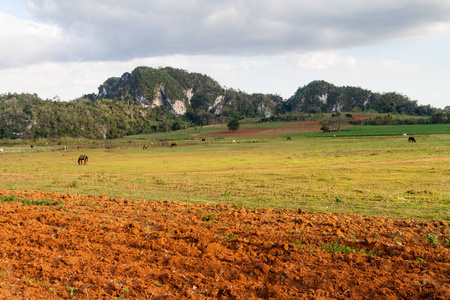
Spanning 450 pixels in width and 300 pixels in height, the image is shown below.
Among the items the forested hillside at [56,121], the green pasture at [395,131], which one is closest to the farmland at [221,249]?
the green pasture at [395,131]

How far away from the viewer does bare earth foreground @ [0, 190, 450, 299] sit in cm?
632

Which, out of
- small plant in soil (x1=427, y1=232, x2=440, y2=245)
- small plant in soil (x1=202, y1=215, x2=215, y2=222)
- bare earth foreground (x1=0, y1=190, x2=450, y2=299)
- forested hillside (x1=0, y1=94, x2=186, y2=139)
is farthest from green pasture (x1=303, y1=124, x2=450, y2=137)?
small plant in soil (x1=202, y1=215, x2=215, y2=222)

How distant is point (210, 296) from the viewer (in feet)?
20.2

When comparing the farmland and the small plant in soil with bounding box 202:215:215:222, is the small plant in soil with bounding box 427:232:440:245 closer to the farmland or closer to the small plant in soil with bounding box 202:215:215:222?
the farmland

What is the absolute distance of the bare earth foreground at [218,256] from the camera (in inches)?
249

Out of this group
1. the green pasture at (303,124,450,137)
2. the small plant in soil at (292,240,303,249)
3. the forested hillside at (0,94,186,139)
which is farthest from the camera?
the forested hillside at (0,94,186,139)

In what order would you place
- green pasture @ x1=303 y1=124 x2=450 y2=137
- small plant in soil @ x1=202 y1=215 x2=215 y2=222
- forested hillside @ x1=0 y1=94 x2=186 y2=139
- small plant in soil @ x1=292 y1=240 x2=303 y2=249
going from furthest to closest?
forested hillside @ x1=0 y1=94 x2=186 y2=139 < green pasture @ x1=303 y1=124 x2=450 y2=137 < small plant in soil @ x1=202 y1=215 x2=215 y2=222 < small plant in soil @ x1=292 y1=240 x2=303 y2=249

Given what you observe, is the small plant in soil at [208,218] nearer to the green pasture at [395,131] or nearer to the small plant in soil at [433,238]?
the small plant in soil at [433,238]

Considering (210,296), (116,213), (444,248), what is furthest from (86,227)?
(444,248)

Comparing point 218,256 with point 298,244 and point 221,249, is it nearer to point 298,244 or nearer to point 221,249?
point 221,249

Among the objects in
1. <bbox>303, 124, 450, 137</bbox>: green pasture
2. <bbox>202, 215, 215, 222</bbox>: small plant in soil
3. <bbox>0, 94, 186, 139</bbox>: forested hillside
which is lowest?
<bbox>303, 124, 450, 137</bbox>: green pasture

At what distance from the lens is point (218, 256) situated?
785 cm

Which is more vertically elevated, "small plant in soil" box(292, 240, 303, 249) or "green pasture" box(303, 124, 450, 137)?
"small plant in soil" box(292, 240, 303, 249)

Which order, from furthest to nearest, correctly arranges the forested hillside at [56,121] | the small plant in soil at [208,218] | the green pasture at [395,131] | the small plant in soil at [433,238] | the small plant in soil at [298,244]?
the forested hillside at [56,121] → the green pasture at [395,131] → the small plant in soil at [208,218] → the small plant in soil at [433,238] → the small plant in soil at [298,244]
